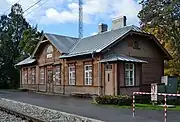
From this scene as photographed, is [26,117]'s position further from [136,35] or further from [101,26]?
[101,26]

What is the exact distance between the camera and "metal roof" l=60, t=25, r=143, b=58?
1014 inches

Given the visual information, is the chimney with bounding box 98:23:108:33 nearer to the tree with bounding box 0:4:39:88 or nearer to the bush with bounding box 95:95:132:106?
the bush with bounding box 95:95:132:106

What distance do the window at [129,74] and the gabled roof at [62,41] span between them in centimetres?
745

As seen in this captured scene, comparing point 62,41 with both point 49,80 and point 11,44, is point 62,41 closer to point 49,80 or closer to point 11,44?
point 49,80

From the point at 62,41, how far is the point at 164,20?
33.7 ft

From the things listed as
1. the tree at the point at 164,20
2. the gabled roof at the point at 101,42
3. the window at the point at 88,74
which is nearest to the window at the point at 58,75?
the gabled roof at the point at 101,42

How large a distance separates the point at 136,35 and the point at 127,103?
919cm

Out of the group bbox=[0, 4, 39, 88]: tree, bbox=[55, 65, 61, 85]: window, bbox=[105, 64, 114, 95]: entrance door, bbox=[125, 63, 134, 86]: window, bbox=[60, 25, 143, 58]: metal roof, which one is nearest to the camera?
bbox=[105, 64, 114, 95]: entrance door

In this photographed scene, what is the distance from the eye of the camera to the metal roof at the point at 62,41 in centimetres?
3056

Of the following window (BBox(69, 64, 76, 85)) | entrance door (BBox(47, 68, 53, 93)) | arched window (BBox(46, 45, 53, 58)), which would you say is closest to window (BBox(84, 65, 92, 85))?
window (BBox(69, 64, 76, 85))

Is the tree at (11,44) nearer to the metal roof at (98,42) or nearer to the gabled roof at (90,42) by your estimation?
the gabled roof at (90,42)

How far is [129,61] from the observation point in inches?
939

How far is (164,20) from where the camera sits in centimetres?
2911

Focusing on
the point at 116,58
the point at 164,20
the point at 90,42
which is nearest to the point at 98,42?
the point at 90,42
